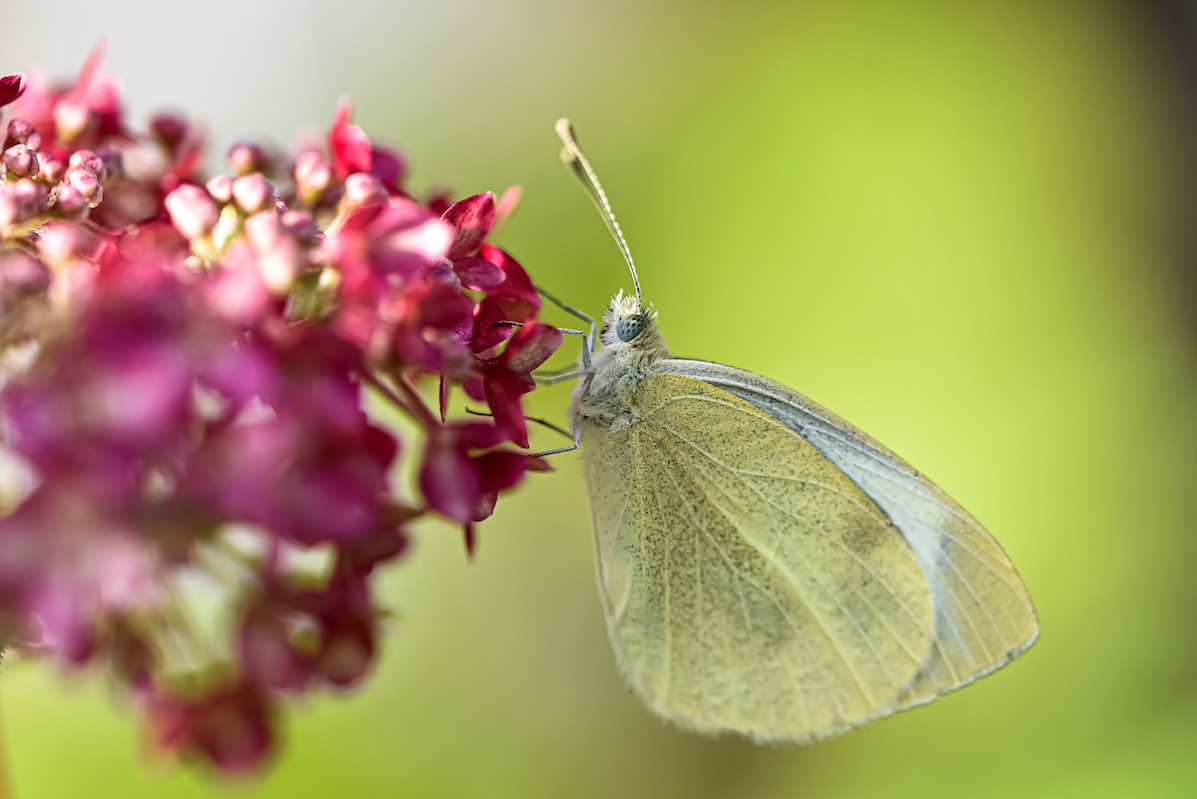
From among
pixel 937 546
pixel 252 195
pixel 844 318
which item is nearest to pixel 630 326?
pixel 937 546

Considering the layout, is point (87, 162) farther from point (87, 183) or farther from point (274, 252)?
point (274, 252)

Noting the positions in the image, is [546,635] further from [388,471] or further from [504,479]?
[388,471]

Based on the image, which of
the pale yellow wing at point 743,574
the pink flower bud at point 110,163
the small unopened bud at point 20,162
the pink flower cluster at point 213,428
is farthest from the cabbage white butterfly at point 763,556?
the small unopened bud at point 20,162

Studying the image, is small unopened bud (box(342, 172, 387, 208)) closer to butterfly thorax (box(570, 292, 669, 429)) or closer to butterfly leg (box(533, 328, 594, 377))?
butterfly leg (box(533, 328, 594, 377))

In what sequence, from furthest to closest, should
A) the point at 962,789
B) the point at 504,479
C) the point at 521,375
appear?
the point at 962,789, the point at 521,375, the point at 504,479

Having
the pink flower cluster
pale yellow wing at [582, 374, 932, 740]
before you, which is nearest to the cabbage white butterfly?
pale yellow wing at [582, 374, 932, 740]

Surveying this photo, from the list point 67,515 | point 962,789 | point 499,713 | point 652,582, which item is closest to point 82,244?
point 67,515
